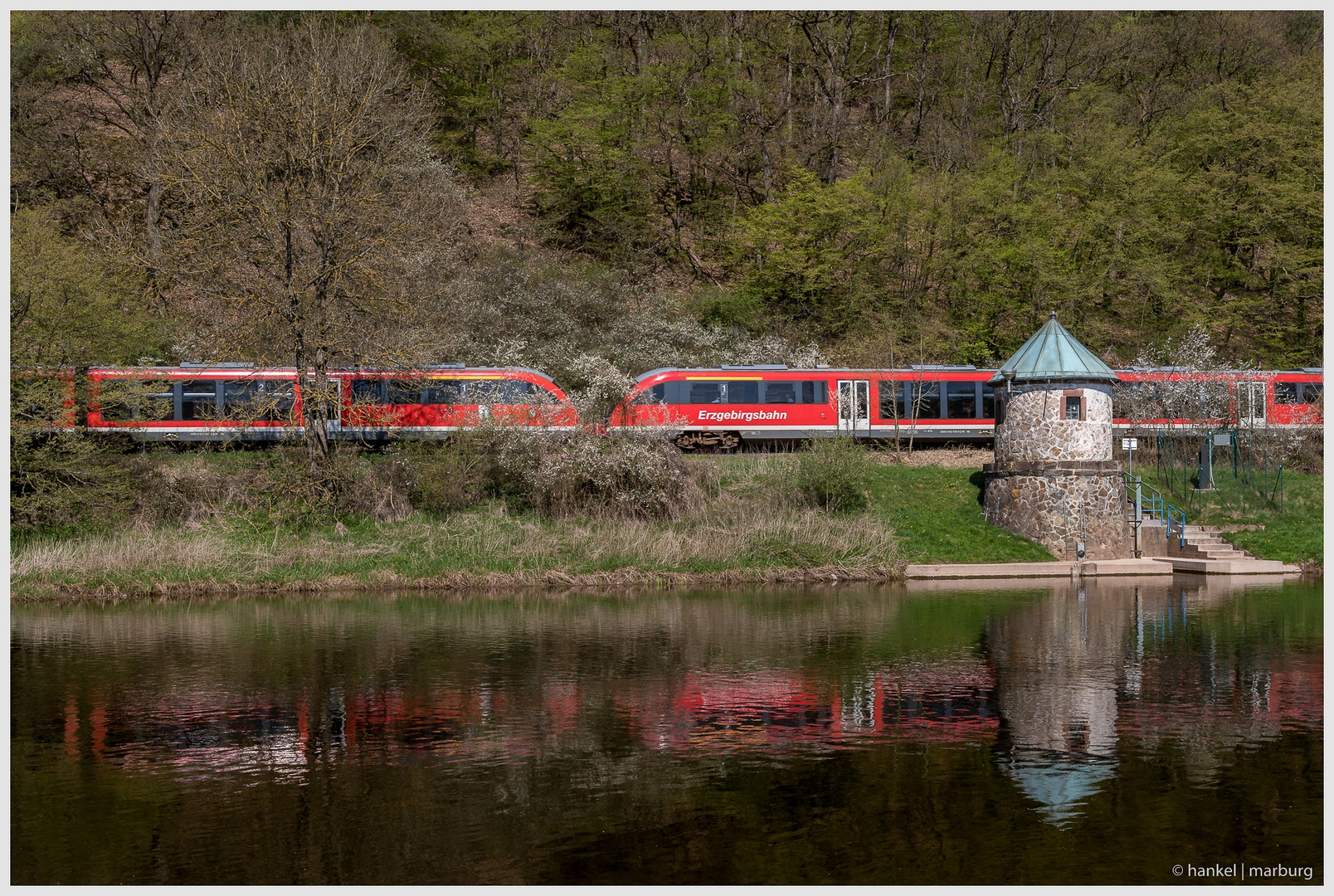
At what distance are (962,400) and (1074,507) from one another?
9.39 metres

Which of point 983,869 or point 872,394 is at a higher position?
point 872,394

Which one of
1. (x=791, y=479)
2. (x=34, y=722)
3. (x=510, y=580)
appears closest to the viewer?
(x=34, y=722)

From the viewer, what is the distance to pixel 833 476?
33.3 m

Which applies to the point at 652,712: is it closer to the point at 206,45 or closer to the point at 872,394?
the point at 872,394

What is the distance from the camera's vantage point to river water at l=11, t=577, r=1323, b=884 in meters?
10.8

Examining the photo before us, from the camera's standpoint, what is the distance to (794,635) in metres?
21.5

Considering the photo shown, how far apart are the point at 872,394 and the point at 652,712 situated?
25873 millimetres

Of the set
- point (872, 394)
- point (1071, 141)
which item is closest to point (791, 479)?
point (872, 394)

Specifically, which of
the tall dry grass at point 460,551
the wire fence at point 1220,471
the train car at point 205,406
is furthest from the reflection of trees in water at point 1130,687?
the train car at point 205,406

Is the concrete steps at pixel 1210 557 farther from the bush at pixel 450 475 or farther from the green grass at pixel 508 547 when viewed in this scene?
the bush at pixel 450 475

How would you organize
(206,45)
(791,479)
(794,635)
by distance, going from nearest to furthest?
(794,635) < (791,479) < (206,45)

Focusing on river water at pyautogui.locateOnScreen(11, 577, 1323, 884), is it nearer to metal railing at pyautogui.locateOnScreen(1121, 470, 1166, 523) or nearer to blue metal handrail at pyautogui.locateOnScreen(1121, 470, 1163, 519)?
metal railing at pyautogui.locateOnScreen(1121, 470, 1166, 523)

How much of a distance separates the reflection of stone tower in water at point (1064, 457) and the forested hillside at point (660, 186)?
12515 millimetres

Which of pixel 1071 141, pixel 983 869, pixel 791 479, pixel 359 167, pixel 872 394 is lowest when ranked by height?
pixel 983 869
